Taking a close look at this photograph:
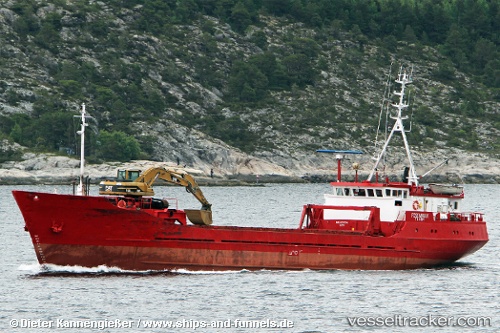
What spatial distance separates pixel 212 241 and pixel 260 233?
214 cm

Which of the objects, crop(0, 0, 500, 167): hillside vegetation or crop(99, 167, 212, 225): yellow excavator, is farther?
crop(0, 0, 500, 167): hillside vegetation

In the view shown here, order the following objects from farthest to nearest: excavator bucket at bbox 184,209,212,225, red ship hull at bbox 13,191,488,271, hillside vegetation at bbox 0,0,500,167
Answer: hillside vegetation at bbox 0,0,500,167
excavator bucket at bbox 184,209,212,225
red ship hull at bbox 13,191,488,271

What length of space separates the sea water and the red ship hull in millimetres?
523

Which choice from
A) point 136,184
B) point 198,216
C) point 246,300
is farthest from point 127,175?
point 246,300

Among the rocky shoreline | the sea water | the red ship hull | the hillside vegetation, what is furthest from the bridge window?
the hillside vegetation

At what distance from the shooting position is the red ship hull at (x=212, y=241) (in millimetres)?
41250

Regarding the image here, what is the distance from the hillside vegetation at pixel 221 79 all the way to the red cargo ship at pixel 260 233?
8477cm

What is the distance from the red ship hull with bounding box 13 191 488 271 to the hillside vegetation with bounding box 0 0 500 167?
282ft

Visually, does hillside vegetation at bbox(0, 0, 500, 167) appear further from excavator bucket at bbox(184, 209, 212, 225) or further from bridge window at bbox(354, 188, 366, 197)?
excavator bucket at bbox(184, 209, 212, 225)

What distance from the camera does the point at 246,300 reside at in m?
38.0

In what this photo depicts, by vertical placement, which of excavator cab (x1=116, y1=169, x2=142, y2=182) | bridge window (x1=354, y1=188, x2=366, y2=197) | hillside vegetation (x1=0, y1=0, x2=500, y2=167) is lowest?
bridge window (x1=354, y1=188, x2=366, y2=197)

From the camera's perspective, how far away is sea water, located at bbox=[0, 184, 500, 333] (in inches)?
1351

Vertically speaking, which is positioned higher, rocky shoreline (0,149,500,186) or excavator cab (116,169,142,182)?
rocky shoreline (0,149,500,186)

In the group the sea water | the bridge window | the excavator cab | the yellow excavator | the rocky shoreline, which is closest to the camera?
the sea water
